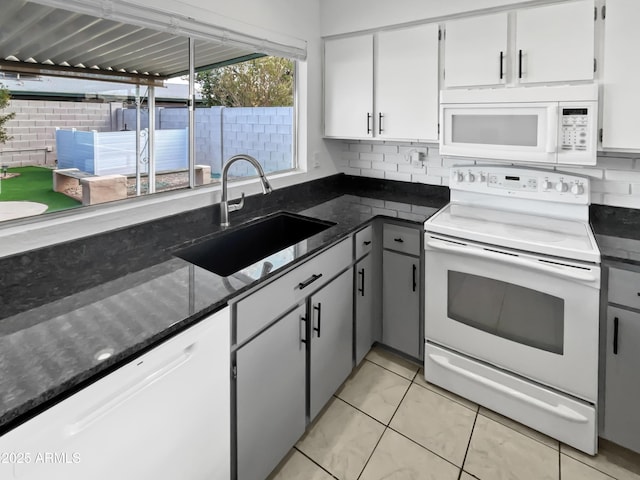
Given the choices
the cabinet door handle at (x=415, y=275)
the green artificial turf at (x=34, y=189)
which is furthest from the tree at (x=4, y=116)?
the cabinet door handle at (x=415, y=275)

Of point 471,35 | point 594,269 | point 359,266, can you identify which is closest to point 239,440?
point 359,266

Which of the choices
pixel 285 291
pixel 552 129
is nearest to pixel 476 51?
pixel 552 129

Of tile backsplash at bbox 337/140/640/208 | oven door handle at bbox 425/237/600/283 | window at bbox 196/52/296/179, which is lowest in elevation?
oven door handle at bbox 425/237/600/283

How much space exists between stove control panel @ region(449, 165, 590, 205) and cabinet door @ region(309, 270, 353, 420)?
968mm

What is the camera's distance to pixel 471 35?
7.21ft

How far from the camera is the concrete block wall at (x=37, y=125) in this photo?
4.79 feet

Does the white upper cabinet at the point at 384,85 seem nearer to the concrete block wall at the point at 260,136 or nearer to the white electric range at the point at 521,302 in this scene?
the concrete block wall at the point at 260,136

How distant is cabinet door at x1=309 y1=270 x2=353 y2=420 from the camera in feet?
6.25

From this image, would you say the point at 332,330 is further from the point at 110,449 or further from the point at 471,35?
the point at 471,35

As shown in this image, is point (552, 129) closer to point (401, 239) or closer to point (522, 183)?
point (522, 183)

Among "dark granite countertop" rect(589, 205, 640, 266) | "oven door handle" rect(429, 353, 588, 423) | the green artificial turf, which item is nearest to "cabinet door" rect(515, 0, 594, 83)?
"dark granite countertop" rect(589, 205, 640, 266)

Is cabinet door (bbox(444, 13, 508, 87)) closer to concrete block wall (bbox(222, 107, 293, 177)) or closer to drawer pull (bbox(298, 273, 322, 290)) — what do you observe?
concrete block wall (bbox(222, 107, 293, 177))

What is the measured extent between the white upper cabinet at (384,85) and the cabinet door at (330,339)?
3.47ft

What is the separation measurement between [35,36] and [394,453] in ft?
7.51
